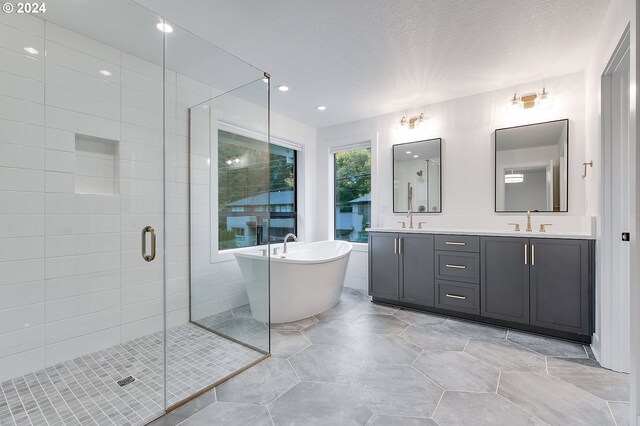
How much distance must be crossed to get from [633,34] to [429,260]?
89.2 inches

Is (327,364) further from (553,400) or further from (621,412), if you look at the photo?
(621,412)

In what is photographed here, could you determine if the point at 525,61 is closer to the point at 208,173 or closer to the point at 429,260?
the point at 429,260

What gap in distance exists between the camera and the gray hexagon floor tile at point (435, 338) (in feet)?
7.91

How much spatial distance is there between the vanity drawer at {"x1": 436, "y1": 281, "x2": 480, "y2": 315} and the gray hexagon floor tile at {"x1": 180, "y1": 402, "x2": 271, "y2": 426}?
2.17m

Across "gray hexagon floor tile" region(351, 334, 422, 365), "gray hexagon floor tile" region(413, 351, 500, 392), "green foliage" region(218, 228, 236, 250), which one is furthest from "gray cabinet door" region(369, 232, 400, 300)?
"green foliage" region(218, 228, 236, 250)

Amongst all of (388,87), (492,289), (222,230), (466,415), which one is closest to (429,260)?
(492,289)

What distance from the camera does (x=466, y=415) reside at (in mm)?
1598

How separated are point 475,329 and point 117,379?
2967 mm

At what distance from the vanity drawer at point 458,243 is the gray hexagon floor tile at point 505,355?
87cm

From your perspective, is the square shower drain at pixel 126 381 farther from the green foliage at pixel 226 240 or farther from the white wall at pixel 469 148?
the white wall at pixel 469 148

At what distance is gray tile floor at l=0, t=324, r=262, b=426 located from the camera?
1594 millimetres

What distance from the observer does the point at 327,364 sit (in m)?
2.14

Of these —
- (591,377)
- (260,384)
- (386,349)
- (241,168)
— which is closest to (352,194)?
(241,168)

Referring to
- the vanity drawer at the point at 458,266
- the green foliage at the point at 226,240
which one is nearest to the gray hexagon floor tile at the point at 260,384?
the green foliage at the point at 226,240
